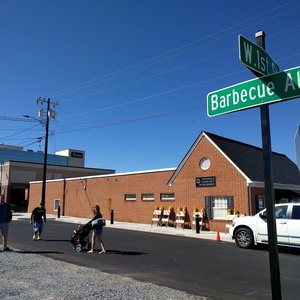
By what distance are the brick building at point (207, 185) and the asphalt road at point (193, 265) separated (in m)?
7.56

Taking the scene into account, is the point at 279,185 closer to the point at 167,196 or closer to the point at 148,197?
the point at 167,196

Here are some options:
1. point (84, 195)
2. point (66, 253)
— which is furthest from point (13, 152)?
point (66, 253)

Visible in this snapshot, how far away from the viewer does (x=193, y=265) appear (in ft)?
36.2

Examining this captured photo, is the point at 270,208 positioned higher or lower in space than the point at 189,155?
lower

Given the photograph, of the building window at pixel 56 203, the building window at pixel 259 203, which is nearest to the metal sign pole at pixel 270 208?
the building window at pixel 259 203

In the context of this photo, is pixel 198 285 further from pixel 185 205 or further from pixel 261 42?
pixel 185 205

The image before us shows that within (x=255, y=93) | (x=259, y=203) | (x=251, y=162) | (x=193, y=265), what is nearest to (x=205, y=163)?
(x=251, y=162)

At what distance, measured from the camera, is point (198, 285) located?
27.6 ft

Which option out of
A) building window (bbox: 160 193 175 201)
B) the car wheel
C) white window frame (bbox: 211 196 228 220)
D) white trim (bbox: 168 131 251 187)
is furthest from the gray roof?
the car wheel

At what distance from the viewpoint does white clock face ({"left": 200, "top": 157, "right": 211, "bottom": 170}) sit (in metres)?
24.8

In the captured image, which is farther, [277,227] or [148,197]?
[148,197]

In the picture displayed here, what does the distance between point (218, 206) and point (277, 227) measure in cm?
938

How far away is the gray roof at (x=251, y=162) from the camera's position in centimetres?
2347

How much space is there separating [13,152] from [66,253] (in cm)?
8112
